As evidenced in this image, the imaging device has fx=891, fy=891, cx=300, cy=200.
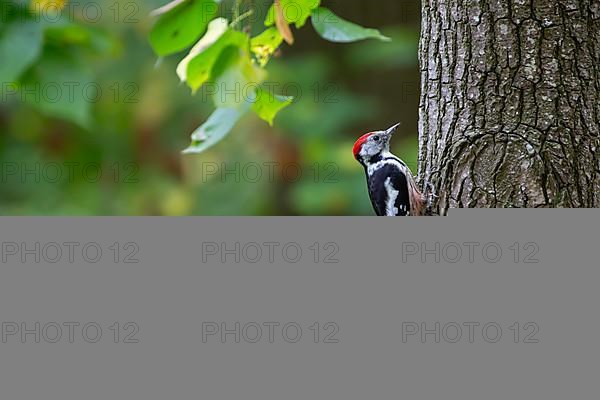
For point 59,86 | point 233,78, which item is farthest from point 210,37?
point 59,86

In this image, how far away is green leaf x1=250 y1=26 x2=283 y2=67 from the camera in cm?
328

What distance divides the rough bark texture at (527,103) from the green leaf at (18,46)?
217 centimetres

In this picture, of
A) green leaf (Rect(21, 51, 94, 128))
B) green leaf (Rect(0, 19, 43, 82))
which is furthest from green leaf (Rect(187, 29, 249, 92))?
green leaf (Rect(21, 51, 94, 128))

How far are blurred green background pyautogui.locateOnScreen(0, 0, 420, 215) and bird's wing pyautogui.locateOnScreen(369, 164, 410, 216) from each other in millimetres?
2926

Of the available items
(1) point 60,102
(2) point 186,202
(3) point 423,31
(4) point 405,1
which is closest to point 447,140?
(3) point 423,31

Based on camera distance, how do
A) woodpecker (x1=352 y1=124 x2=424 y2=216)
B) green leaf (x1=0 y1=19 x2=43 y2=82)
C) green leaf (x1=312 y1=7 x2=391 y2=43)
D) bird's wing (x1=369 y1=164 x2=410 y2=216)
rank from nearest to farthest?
green leaf (x1=312 y1=7 x2=391 y2=43)
woodpecker (x1=352 y1=124 x2=424 y2=216)
bird's wing (x1=369 y1=164 x2=410 y2=216)
green leaf (x1=0 y1=19 x2=43 y2=82)

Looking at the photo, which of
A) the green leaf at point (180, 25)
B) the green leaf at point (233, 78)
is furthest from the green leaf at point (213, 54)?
the green leaf at point (180, 25)

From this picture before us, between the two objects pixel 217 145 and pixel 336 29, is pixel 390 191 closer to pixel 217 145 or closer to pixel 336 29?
pixel 336 29

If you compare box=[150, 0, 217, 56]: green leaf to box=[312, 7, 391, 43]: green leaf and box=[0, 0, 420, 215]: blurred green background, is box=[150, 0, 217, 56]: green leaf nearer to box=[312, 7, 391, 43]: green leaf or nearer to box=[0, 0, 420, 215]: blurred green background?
box=[312, 7, 391, 43]: green leaf

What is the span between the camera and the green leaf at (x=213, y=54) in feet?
10.0

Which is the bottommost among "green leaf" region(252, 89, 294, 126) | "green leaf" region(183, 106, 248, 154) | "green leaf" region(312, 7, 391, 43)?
"green leaf" region(183, 106, 248, 154)

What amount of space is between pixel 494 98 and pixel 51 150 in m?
6.12

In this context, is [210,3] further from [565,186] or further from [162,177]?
[162,177]

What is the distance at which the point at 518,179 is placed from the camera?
9.09 feet
